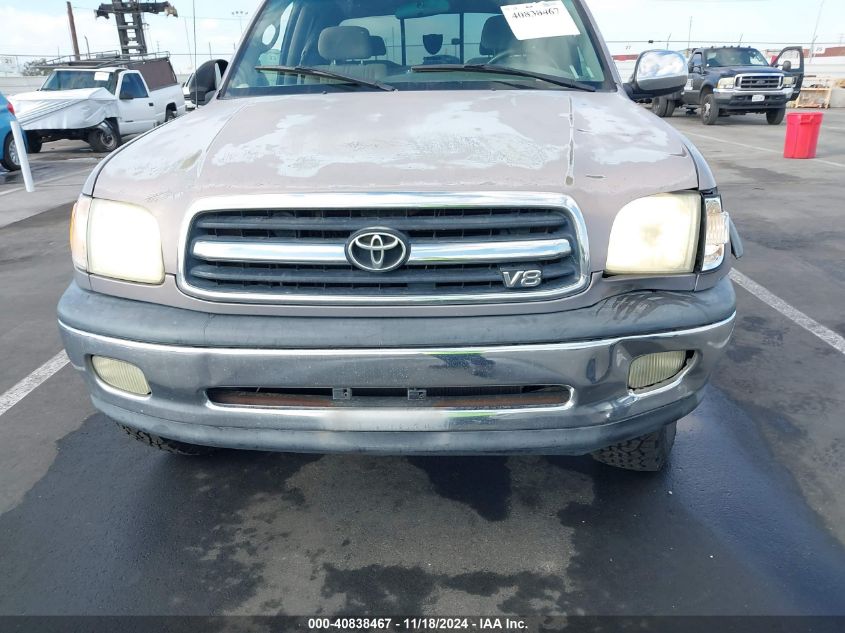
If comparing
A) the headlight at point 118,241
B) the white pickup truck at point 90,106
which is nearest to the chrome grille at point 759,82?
the white pickup truck at point 90,106

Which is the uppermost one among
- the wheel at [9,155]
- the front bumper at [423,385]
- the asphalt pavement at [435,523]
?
the front bumper at [423,385]

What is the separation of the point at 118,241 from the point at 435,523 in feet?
4.65

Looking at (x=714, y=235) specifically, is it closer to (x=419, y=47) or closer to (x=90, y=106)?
(x=419, y=47)

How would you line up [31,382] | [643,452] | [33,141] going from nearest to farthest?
[643,452], [31,382], [33,141]

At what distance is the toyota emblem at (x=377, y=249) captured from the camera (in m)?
1.87

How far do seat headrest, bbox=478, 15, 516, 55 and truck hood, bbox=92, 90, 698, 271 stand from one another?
0.60 metres

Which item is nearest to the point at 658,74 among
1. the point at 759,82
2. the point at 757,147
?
the point at 757,147

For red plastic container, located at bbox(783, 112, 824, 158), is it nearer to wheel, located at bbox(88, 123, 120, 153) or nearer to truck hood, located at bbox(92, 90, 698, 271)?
truck hood, located at bbox(92, 90, 698, 271)

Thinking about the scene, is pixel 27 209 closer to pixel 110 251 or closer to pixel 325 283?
pixel 110 251

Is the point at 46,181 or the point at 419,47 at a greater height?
the point at 419,47

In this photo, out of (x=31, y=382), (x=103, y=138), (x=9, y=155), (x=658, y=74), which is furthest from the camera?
→ (x=103, y=138)

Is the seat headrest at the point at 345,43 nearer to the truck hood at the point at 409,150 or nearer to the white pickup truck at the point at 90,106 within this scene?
the truck hood at the point at 409,150

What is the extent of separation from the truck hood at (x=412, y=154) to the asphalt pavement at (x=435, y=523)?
102 cm

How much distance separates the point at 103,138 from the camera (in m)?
14.2
